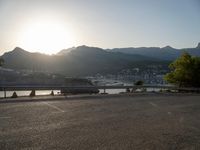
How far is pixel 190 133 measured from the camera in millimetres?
10586

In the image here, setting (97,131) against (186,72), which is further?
(186,72)

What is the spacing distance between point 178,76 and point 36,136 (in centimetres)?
4445

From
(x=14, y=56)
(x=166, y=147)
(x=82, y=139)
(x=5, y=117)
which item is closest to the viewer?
(x=166, y=147)

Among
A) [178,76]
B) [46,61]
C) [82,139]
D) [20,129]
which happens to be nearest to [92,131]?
[82,139]

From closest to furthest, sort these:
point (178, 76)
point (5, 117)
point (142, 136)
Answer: point (142, 136), point (5, 117), point (178, 76)

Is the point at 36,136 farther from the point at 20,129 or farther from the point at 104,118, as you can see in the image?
the point at 104,118

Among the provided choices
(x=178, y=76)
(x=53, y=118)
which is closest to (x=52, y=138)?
(x=53, y=118)

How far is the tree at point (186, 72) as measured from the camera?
50188 millimetres

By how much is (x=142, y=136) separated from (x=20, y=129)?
12.4 feet

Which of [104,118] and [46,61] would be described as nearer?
[104,118]

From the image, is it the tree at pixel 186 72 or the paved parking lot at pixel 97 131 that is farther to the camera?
the tree at pixel 186 72

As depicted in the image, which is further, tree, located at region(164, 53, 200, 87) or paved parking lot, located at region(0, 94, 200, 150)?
tree, located at region(164, 53, 200, 87)

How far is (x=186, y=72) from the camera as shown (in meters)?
51.0

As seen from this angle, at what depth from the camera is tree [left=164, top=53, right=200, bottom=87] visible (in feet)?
165
